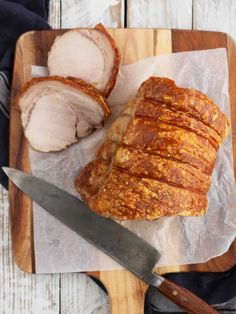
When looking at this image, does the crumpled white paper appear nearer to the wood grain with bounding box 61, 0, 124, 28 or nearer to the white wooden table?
the white wooden table

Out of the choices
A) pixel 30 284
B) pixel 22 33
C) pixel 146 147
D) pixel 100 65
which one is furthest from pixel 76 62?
pixel 30 284

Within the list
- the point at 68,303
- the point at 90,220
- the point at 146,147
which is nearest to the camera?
the point at 146,147

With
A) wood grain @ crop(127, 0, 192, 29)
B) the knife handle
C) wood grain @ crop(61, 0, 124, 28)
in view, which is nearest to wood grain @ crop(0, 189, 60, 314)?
the knife handle

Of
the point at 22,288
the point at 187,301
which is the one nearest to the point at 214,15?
the point at 187,301

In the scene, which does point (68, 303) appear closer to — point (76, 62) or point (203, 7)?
point (76, 62)

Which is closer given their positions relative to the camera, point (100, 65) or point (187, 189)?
point (187, 189)

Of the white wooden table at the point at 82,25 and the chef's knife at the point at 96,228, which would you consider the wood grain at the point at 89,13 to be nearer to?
the white wooden table at the point at 82,25

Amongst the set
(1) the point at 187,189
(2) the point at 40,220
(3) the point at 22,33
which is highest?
(3) the point at 22,33
